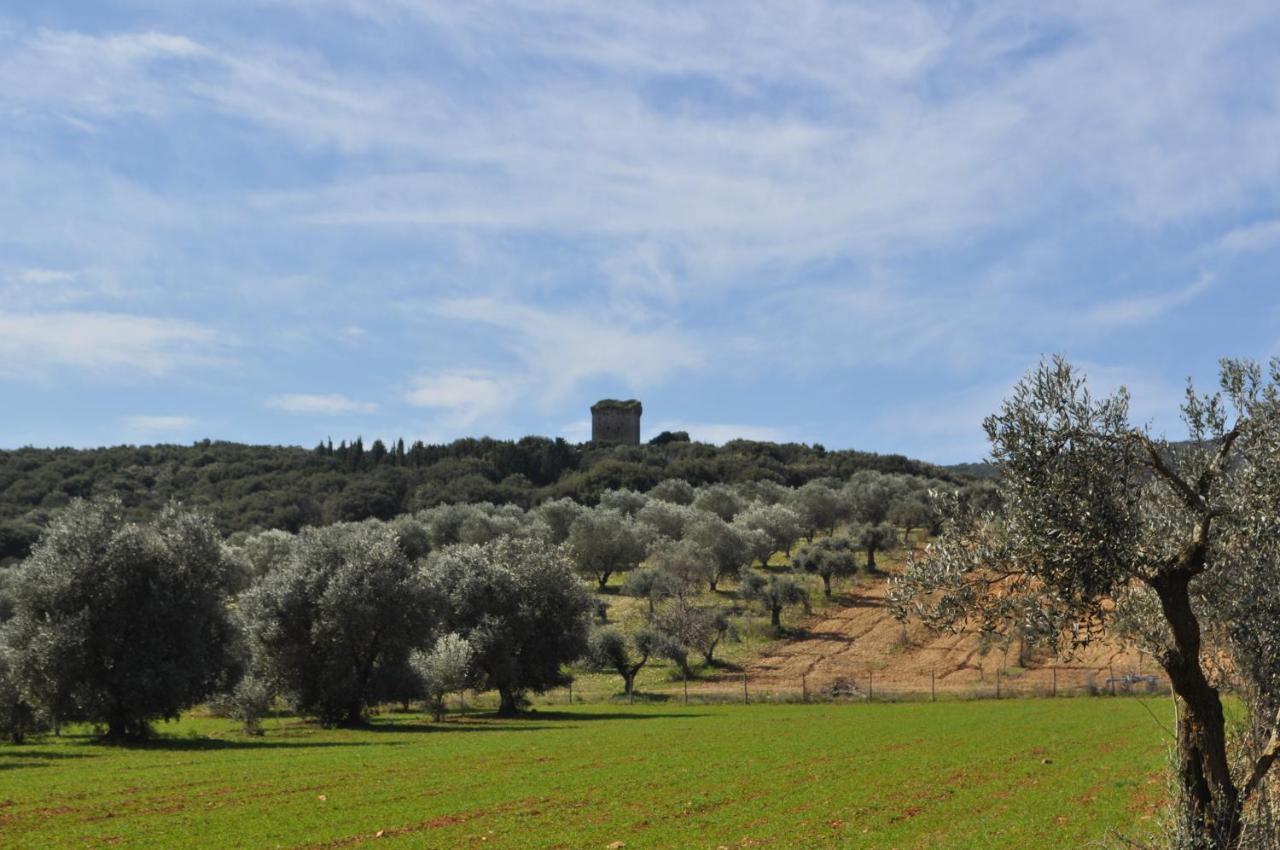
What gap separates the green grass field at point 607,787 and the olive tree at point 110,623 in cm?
233

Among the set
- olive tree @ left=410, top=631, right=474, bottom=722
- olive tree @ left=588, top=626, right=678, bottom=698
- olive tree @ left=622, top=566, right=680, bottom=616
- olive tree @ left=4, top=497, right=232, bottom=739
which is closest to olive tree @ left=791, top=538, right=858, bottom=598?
olive tree @ left=622, top=566, right=680, bottom=616

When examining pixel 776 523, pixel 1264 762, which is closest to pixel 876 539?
pixel 776 523

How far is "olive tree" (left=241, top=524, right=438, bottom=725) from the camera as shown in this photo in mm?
58656

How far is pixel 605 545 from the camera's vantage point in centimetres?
12406

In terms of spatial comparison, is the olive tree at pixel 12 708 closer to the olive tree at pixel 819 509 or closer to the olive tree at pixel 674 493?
the olive tree at pixel 819 509

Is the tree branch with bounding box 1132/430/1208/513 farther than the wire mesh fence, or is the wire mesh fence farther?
the wire mesh fence

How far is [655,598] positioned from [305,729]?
47.9 metres

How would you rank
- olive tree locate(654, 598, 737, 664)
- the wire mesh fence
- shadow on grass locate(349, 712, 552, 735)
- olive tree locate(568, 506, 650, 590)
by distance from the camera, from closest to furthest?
shadow on grass locate(349, 712, 552, 735)
the wire mesh fence
olive tree locate(654, 598, 737, 664)
olive tree locate(568, 506, 650, 590)

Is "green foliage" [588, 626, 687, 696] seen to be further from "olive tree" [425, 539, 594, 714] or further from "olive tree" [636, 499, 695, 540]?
"olive tree" [636, 499, 695, 540]

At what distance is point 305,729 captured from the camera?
5850 cm

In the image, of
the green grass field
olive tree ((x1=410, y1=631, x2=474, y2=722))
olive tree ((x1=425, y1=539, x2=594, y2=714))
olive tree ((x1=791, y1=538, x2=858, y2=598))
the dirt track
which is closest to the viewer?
the green grass field

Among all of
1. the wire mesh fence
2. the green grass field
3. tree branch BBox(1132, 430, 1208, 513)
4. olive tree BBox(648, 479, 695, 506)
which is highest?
olive tree BBox(648, 479, 695, 506)

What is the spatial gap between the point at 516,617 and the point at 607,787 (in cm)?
3636

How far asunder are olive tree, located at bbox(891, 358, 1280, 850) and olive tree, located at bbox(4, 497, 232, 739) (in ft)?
137
